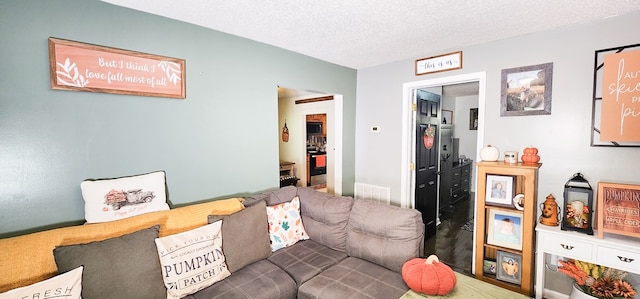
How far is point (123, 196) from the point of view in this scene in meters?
1.80

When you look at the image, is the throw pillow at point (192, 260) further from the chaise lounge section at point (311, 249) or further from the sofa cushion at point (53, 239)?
the sofa cushion at point (53, 239)

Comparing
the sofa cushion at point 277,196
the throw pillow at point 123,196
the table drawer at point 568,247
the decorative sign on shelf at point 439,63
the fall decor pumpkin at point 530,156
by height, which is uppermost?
the decorative sign on shelf at point 439,63

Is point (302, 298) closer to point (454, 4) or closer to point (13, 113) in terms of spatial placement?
point (13, 113)

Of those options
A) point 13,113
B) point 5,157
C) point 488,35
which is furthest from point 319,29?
point 5,157

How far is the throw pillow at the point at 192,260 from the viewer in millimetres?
1566

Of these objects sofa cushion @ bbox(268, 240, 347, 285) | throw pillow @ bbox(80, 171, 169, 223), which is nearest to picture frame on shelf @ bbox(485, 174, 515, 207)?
sofa cushion @ bbox(268, 240, 347, 285)

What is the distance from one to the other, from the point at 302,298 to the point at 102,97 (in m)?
2.02

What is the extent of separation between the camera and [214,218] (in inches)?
75.3

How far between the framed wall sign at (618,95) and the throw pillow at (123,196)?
3552mm

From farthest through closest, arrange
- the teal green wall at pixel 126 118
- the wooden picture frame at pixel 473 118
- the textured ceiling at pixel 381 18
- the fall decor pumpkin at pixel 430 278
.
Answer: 1. the wooden picture frame at pixel 473 118
2. the textured ceiling at pixel 381 18
3. the teal green wall at pixel 126 118
4. the fall decor pumpkin at pixel 430 278

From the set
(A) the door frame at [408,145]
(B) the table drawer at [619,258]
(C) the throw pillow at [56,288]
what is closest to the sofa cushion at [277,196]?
(C) the throw pillow at [56,288]

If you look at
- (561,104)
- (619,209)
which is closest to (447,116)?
(561,104)

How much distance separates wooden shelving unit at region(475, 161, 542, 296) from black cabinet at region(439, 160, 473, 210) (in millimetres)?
1928

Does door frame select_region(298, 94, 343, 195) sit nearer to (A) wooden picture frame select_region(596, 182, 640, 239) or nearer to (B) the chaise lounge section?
(B) the chaise lounge section
